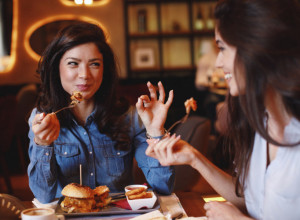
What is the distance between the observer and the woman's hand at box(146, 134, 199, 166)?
1.32 m

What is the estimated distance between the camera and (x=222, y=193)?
150 cm

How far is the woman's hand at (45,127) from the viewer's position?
5.00 feet

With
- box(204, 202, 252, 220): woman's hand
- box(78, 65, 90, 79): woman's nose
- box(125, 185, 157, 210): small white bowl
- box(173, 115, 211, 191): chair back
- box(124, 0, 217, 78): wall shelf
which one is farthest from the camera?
box(124, 0, 217, 78): wall shelf

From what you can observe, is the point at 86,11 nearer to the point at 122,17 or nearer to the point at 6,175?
the point at 122,17

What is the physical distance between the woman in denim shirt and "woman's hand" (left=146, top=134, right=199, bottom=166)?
0.32 metres

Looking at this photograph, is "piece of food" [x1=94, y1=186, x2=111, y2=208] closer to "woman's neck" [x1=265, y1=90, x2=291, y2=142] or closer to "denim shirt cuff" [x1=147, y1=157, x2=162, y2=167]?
"denim shirt cuff" [x1=147, y1=157, x2=162, y2=167]

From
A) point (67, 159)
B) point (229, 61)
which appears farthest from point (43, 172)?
point (229, 61)

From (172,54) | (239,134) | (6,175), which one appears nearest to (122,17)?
(172,54)

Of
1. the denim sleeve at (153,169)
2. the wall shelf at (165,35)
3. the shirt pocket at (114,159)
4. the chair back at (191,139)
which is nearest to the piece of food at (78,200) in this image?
the denim sleeve at (153,169)

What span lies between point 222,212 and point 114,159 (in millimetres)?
780

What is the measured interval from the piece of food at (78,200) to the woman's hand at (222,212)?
415mm

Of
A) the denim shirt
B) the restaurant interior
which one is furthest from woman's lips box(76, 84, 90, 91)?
the restaurant interior

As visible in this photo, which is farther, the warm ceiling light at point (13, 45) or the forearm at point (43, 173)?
the warm ceiling light at point (13, 45)

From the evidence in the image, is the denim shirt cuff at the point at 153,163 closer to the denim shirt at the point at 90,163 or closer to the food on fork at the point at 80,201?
the denim shirt at the point at 90,163
